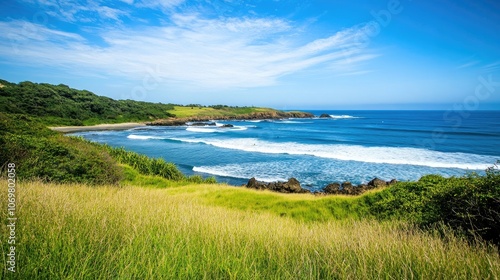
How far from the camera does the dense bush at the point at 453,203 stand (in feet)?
19.6

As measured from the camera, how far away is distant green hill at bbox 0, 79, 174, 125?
2613 inches

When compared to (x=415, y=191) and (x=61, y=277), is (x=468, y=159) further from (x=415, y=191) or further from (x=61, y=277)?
(x=61, y=277)

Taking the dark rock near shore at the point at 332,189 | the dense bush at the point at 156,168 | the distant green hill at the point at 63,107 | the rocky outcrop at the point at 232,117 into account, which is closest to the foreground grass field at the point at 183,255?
the dark rock near shore at the point at 332,189

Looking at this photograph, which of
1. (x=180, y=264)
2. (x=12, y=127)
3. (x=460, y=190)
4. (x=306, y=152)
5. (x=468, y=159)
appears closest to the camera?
(x=180, y=264)

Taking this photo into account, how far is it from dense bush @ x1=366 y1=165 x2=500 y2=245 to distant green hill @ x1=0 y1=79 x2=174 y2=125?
6465 cm

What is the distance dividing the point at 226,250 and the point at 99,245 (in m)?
Result: 1.50

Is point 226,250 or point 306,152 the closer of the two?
point 226,250

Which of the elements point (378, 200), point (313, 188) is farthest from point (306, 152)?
point (378, 200)

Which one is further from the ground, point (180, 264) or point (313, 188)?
point (180, 264)

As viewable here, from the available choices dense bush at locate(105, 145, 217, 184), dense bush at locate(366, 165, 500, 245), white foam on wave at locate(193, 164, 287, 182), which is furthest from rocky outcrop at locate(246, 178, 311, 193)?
dense bush at locate(366, 165, 500, 245)

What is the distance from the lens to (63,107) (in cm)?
7600

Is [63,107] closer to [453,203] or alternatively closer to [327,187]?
[327,187]

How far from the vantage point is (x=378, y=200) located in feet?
42.0

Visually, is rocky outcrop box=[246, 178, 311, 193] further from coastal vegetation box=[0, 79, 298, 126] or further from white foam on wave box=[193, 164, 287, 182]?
coastal vegetation box=[0, 79, 298, 126]
